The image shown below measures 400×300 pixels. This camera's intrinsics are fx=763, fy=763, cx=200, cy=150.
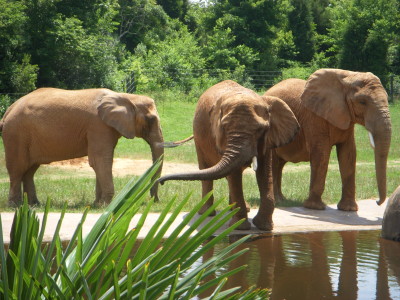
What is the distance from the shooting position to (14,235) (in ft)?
8.46

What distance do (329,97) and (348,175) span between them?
122 centimetres

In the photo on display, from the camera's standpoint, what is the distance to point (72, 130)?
12.3 m

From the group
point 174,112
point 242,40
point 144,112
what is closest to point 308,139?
point 144,112

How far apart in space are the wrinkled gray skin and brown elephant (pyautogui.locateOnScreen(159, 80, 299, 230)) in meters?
1.43

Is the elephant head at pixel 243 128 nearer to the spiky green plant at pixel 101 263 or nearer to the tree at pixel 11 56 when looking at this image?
the spiky green plant at pixel 101 263

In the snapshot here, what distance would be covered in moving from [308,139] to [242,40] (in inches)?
1200

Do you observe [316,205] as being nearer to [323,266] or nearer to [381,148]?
[381,148]

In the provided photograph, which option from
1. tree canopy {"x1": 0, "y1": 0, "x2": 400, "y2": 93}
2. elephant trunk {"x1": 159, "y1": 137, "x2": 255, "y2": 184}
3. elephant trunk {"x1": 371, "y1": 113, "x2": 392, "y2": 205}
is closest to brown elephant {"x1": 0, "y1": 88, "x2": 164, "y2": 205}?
elephant trunk {"x1": 371, "y1": 113, "x2": 392, "y2": 205}

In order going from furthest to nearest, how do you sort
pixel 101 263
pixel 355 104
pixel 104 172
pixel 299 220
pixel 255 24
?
pixel 255 24 < pixel 104 172 < pixel 355 104 < pixel 299 220 < pixel 101 263

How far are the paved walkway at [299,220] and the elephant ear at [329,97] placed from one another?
1.33 meters

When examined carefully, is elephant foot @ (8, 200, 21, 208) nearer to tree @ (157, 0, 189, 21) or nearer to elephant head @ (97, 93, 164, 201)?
elephant head @ (97, 93, 164, 201)

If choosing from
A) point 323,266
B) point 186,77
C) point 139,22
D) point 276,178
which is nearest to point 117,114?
point 276,178

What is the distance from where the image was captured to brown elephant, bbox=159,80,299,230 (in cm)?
854

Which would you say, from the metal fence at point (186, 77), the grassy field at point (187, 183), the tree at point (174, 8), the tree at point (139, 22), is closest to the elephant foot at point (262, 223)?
the grassy field at point (187, 183)
